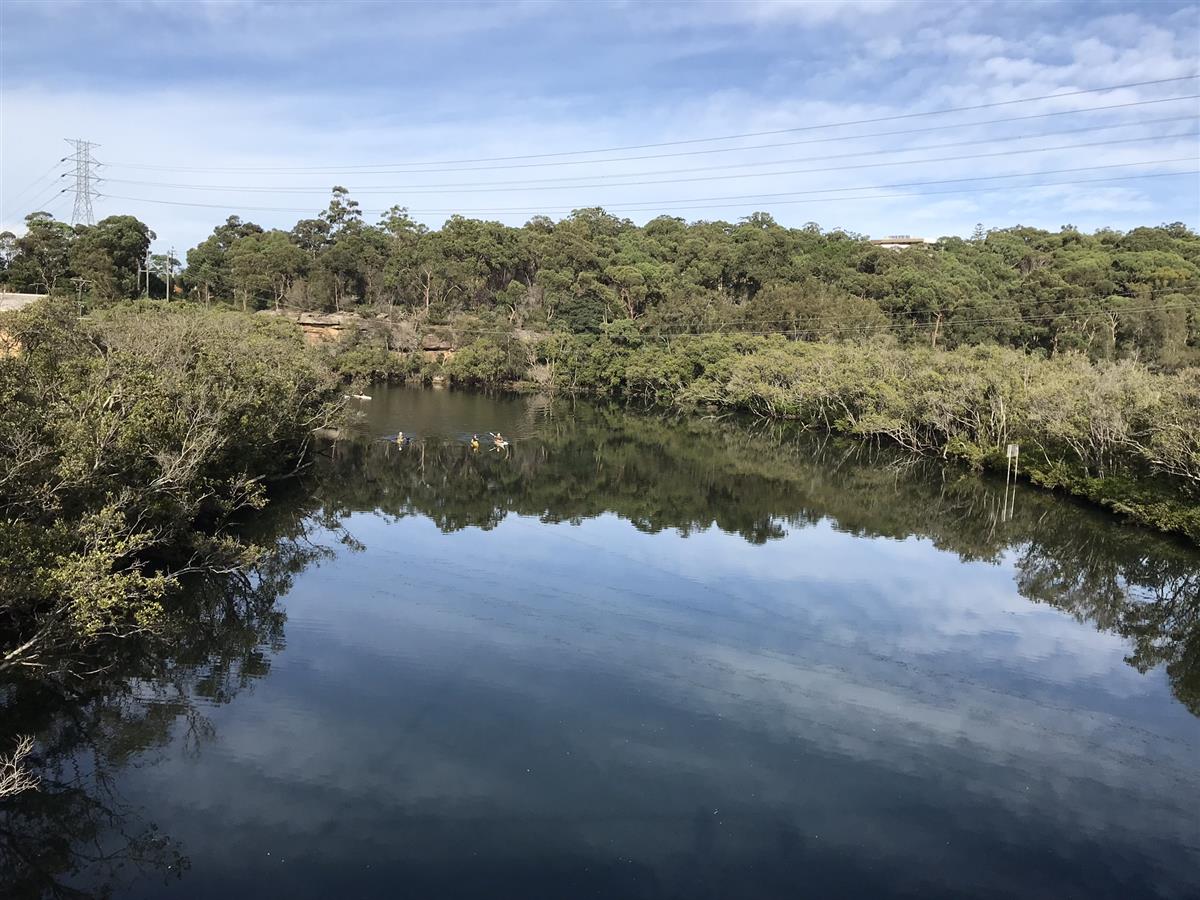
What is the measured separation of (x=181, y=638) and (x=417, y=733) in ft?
23.1

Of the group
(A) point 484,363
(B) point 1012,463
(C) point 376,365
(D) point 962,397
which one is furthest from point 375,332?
(B) point 1012,463

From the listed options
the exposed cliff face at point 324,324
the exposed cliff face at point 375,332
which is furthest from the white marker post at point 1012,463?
the exposed cliff face at point 324,324

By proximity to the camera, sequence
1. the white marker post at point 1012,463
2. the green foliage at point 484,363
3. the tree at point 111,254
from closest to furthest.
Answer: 1. the white marker post at point 1012,463
2. the tree at point 111,254
3. the green foliage at point 484,363

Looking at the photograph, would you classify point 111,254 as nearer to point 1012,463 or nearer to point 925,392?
point 925,392

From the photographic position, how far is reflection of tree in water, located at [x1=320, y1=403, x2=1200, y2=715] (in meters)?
24.6

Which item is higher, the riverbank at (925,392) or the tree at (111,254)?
the tree at (111,254)

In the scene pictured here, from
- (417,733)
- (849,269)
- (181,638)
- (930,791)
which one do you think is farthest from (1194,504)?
(849,269)

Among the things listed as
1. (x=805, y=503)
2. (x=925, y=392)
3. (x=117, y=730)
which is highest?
(x=925, y=392)

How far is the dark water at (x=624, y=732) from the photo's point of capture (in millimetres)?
11977

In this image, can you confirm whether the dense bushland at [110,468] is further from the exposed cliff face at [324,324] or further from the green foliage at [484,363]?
the exposed cliff face at [324,324]

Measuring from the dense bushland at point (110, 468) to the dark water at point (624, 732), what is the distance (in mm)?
1593

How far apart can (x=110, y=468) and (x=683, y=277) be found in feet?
246

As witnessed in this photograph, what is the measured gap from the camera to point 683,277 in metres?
87.5

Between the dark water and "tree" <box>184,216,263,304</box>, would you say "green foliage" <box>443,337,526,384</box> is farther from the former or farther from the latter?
the dark water
